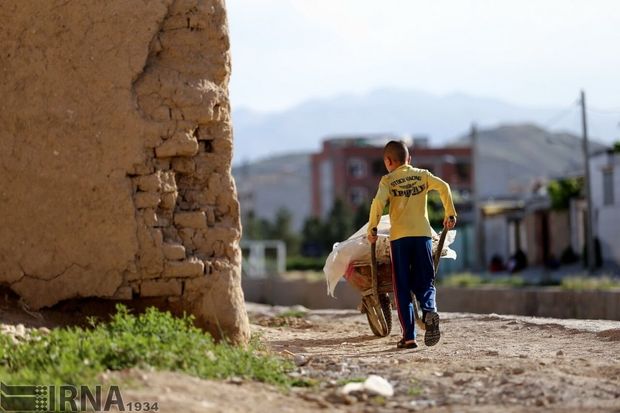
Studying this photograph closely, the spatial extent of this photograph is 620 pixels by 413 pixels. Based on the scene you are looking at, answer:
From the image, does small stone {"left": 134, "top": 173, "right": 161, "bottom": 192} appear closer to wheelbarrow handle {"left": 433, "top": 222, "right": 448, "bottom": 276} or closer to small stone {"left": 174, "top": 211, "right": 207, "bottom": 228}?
small stone {"left": 174, "top": 211, "right": 207, "bottom": 228}

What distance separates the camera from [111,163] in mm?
8484

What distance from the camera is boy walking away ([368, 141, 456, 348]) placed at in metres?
9.56

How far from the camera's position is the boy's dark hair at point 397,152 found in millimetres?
9797

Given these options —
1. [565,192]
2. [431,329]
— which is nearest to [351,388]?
[431,329]

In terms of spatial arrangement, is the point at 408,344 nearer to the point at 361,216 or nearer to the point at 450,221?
the point at 450,221

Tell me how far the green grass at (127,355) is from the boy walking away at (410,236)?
1.88 m

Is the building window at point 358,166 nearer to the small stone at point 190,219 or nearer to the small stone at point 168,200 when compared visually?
the small stone at point 190,219

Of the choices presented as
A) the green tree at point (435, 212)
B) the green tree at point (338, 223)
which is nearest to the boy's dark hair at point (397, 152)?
the green tree at point (435, 212)

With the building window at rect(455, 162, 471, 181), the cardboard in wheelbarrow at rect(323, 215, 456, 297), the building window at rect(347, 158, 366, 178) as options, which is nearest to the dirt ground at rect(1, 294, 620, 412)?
the cardboard in wheelbarrow at rect(323, 215, 456, 297)

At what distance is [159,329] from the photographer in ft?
25.0

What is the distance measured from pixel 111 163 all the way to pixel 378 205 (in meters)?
2.22

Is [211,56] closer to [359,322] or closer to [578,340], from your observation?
[578,340]

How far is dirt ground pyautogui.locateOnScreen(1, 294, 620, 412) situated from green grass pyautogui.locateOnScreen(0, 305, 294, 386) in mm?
181

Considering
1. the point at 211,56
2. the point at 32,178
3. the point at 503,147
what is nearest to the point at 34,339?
the point at 32,178
